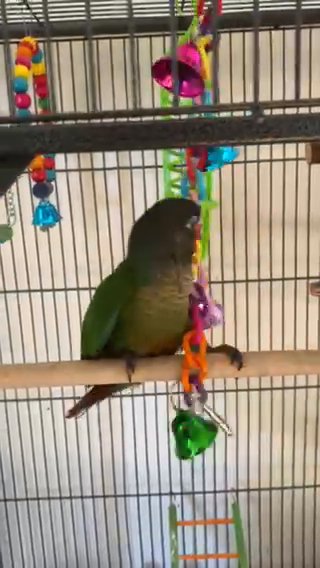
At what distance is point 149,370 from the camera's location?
2.59ft

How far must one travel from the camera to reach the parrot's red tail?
0.87m

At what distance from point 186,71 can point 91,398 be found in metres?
0.43

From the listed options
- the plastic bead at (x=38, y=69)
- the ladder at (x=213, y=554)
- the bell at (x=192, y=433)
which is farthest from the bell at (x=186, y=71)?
the ladder at (x=213, y=554)

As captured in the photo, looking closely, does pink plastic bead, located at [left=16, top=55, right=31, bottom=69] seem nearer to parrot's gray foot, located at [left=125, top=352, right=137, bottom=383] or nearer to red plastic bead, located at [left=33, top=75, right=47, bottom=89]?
red plastic bead, located at [left=33, top=75, right=47, bottom=89]

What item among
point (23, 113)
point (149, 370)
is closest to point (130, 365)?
point (149, 370)

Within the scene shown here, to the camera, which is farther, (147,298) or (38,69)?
(38,69)

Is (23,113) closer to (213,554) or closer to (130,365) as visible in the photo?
(130,365)

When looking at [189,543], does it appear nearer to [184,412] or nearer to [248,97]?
[184,412]

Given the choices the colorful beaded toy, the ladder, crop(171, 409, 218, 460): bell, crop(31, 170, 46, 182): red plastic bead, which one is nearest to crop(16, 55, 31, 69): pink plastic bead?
the colorful beaded toy

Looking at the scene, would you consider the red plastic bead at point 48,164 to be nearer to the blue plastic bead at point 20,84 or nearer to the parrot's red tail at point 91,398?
the blue plastic bead at point 20,84

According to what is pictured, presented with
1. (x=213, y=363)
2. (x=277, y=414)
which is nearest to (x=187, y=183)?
(x=213, y=363)

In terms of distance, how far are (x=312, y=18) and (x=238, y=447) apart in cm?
→ 92

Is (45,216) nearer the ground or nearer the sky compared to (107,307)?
nearer the sky

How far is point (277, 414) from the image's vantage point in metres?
1.49
